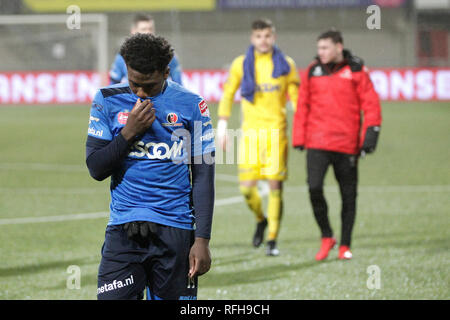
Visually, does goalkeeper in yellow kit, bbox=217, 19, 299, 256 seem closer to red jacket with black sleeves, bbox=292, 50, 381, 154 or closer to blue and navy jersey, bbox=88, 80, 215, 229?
red jacket with black sleeves, bbox=292, 50, 381, 154

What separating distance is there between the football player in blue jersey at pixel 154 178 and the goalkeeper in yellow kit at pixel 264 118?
420 cm

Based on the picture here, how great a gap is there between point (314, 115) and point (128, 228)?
407 cm

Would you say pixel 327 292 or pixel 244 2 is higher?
pixel 244 2

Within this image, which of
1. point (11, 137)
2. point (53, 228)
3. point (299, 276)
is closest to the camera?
point (299, 276)

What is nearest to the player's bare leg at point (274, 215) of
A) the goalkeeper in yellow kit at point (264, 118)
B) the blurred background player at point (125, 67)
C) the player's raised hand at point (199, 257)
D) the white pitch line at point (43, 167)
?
the goalkeeper in yellow kit at point (264, 118)

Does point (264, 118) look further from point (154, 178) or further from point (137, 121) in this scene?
point (137, 121)

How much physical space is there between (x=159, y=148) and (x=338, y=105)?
3914 mm

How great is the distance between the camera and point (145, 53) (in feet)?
11.8

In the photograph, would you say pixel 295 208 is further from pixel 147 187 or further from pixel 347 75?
pixel 147 187

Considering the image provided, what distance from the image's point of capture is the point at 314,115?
746cm

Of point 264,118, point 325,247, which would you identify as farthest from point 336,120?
point 325,247

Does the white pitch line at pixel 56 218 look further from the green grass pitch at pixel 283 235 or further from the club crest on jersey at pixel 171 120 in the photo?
the club crest on jersey at pixel 171 120
